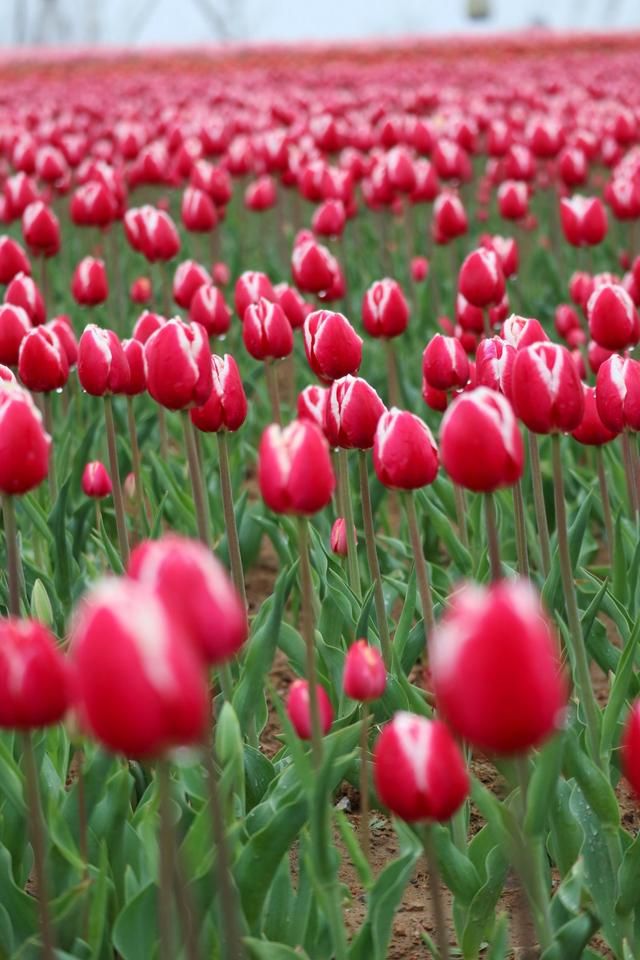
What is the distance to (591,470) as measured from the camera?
4.21 m

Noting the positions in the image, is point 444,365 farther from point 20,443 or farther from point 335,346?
point 20,443

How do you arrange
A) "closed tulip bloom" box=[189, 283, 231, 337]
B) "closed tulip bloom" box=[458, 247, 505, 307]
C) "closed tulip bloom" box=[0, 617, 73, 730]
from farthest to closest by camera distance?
"closed tulip bloom" box=[189, 283, 231, 337] < "closed tulip bloom" box=[458, 247, 505, 307] < "closed tulip bloom" box=[0, 617, 73, 730]

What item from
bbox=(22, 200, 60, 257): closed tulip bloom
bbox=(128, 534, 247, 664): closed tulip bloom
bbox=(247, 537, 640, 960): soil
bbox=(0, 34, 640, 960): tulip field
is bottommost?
bbox=(247, 537, 640, 960): soil

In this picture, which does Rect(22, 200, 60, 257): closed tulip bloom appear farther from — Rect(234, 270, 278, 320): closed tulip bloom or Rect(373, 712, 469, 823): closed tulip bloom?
Rect(373, 712, 469, 823): closed tulip bloom

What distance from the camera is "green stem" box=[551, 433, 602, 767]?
2.11 meters

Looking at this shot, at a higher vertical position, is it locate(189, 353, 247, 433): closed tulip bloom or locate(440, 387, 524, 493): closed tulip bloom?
locate(440, 387, 524, 493): closed tulip bloom

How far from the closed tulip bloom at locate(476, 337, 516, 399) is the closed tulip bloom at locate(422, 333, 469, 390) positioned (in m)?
0.26

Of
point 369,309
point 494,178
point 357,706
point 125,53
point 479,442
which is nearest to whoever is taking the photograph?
point 479,442

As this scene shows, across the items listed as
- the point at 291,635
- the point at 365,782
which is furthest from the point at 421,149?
the point at 365,782

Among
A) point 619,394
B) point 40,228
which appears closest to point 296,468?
point 619,394

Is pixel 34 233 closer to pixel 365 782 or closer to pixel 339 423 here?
pixel 339 423

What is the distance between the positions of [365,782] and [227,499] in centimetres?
59

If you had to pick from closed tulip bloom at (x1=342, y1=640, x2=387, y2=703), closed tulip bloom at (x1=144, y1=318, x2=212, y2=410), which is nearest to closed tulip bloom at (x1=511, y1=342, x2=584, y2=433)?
closed tulip bloom at (x1=342, y1=640, x2=387, y2=703)

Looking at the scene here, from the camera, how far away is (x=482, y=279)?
339cm
